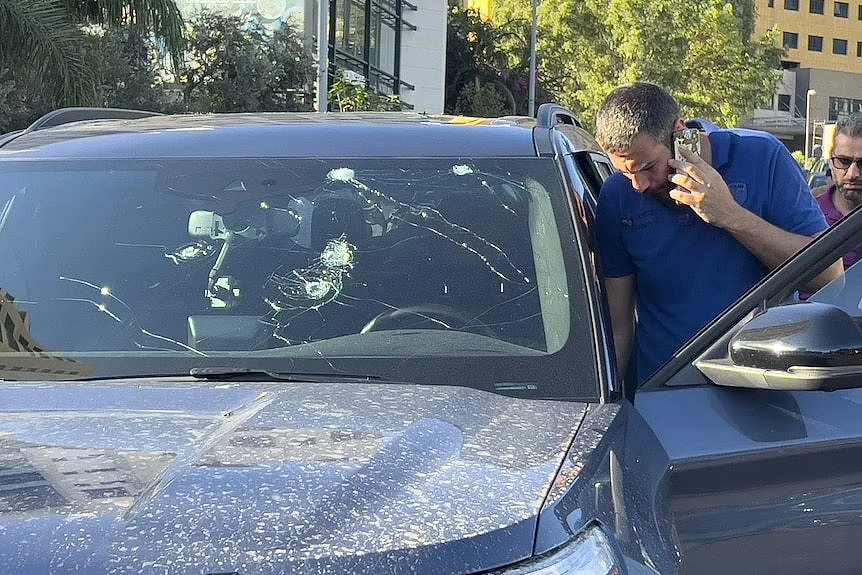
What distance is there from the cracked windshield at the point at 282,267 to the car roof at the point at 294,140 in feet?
0.13

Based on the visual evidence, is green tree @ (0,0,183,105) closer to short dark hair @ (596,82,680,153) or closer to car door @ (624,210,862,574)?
short dark hair @ (596,82,680,153)

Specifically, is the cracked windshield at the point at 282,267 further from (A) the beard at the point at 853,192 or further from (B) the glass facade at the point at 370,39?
(B) the glass facade at the point at 370,39

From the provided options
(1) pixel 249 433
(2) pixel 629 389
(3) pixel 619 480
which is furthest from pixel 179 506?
(2) pixel 629 389

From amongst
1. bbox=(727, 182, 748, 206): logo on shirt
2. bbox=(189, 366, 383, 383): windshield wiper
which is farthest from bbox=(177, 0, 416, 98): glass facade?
bbox=(189, 366, 383, 383): windshield wiper

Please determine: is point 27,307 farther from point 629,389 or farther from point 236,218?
point 629,389

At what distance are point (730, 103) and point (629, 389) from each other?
111 feet

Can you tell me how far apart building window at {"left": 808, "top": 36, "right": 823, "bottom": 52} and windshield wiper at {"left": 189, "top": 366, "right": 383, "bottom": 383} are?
287ft

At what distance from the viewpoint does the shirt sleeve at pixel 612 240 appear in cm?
305

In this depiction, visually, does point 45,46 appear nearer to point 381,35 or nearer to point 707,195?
point 707,195

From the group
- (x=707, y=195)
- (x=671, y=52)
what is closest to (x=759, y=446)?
(x=707, y=195)

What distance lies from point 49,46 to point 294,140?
35.0ft

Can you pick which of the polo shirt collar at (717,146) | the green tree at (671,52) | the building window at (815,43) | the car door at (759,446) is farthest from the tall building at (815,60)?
the car door at (759,446)

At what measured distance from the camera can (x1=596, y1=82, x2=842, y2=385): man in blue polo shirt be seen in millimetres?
2834

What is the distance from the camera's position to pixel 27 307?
257 centimetres
